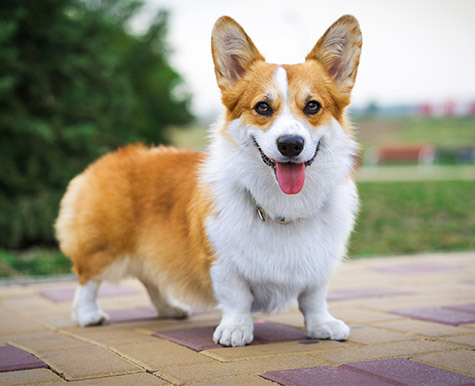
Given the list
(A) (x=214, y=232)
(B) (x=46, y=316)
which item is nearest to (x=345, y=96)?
(A) (x=214, y=232)

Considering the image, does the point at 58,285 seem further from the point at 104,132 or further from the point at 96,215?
the point at 104,132

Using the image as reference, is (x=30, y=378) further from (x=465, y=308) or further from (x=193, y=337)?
(x=465, y=308)

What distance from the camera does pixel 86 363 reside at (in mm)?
2445

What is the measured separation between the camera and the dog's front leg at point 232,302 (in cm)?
284

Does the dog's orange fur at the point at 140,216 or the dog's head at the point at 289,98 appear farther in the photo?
the dog's orange fur at the point at 140,216

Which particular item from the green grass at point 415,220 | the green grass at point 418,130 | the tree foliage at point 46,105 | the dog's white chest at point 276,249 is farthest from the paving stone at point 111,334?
the green grass at point 418,130

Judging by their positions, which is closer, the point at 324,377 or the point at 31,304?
the point at 324,377

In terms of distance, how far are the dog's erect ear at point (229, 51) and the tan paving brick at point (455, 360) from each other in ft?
5.26

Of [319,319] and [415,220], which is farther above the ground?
[415,220]

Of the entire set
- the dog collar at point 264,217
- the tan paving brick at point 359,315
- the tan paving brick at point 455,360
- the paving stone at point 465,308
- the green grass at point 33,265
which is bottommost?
the green grass at point 33,265

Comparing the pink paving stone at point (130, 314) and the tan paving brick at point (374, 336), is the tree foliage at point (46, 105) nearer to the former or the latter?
the pink paving stone at point (130, 314)

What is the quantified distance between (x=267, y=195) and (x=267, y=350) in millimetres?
716

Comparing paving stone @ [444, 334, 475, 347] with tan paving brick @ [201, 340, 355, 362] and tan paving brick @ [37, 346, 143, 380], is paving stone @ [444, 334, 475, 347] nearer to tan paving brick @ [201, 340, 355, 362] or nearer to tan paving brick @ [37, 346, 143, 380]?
tan paving brick @ [201, 340, 355, 362]

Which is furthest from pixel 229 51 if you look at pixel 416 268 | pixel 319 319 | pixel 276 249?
pixel 416 268
